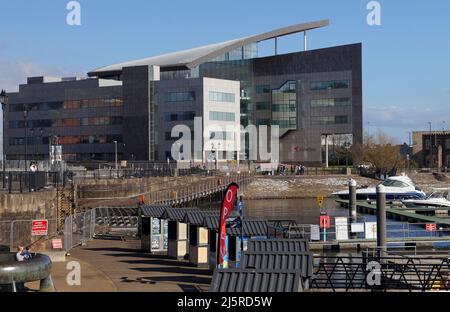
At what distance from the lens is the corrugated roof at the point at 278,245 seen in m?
19.8

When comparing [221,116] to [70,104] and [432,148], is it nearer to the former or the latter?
[70,104]

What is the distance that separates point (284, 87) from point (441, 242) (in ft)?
284

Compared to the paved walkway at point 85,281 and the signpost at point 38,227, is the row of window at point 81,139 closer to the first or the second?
the signpost at point 38,227

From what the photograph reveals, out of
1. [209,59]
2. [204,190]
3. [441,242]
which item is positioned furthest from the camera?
[209,59]

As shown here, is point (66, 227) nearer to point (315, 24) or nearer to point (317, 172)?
point (317, 172)

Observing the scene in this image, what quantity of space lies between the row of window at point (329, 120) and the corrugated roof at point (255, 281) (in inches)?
4396

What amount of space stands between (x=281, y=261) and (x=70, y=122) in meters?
109

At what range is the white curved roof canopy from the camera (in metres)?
119

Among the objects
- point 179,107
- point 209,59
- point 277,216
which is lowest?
point 277,216

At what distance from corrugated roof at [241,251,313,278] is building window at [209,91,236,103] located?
95819mm

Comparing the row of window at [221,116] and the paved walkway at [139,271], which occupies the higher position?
the row of window at [221,116]

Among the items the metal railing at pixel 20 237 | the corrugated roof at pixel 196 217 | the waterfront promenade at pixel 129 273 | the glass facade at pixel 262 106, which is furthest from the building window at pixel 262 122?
the corrugated roof at pixel 196 217

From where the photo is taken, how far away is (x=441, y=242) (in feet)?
141

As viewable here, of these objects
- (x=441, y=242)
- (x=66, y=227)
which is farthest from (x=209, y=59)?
(x=66, y=227)
